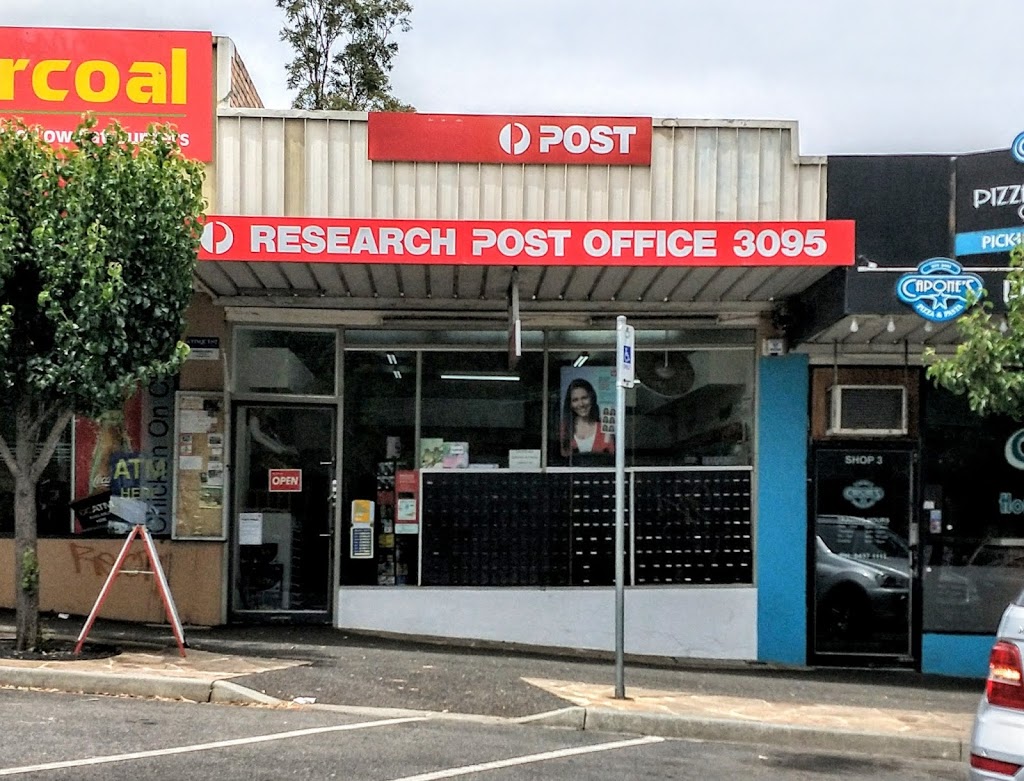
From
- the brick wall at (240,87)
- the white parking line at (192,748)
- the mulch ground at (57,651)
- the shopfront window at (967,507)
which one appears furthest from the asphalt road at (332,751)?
the brick wall at (240,87)

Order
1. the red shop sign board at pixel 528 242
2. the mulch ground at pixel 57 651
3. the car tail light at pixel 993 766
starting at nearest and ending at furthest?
the car tail light at pixel 993 766 < the mulch ground at pixel 57 651 < the red shop sign board at pixel 528 242

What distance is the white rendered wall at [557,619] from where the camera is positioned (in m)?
12.7

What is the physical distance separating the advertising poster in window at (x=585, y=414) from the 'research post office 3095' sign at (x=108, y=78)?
4272 millimetres

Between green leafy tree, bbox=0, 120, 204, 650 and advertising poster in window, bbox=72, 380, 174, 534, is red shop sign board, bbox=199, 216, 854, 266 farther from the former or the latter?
advertising poster in window, bbox=72, 380, 174, 534

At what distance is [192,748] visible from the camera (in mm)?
7203

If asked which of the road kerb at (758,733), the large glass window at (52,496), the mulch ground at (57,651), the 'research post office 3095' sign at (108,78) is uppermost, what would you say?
the 'research post office 3095' sign at (108,78)

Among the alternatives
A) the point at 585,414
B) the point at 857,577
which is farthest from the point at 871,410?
the point at 585,414

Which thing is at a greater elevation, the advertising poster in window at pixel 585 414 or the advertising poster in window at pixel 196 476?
the advertising poster in window at pixel 585 414

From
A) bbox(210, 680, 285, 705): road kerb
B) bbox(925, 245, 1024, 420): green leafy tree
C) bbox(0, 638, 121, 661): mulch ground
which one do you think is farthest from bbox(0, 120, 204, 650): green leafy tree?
bbox(925, 245, 1024, 420): green leafy tree

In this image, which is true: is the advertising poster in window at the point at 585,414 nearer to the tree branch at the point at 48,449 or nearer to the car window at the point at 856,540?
the car window at the point at 856,540

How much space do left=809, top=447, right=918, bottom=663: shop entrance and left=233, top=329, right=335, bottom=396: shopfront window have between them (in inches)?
203

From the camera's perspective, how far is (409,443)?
42.3 ft

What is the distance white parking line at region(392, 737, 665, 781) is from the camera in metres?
6.80

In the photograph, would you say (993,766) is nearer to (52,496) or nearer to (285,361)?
(285,361)
